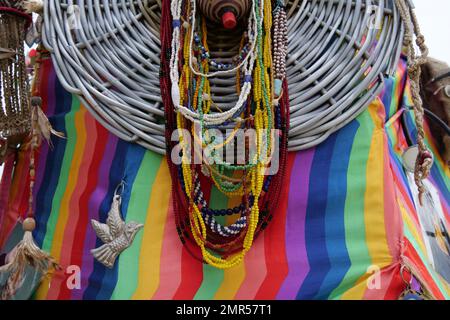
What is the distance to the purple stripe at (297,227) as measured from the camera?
1831 mm

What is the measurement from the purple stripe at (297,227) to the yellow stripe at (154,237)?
12.7 inches

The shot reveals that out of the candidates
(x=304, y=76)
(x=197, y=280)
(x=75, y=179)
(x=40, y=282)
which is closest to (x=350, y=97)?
(x=304, y=76)

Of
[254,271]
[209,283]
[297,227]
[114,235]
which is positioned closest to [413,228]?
[297,227]

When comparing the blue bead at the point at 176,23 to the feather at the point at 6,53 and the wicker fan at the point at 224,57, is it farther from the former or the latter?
the feather at the point at 6,53

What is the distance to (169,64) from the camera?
2.00 m

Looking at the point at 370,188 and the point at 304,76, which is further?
the point at 304,76

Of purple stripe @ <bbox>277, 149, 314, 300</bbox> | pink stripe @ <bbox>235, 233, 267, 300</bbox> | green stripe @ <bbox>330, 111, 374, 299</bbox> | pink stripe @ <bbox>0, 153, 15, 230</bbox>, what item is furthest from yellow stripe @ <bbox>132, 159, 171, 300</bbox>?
pink stripe @ <bbox>0, 153, 15, 230</bbox>

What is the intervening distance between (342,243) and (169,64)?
654 millimetres

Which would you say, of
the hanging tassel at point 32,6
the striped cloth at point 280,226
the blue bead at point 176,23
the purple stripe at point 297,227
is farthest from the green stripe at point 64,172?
the purple stripe at point 297,227

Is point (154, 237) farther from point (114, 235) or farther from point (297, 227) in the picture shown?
point (297, 227)

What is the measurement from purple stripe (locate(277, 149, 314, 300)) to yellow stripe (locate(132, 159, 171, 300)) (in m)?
0.32

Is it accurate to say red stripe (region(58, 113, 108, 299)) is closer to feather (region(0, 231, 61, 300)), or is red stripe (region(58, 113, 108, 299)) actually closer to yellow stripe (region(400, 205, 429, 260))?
feather (region(0, 231, 61, 300))

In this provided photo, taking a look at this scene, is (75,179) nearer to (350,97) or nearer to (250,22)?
(250,22)

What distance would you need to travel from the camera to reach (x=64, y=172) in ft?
7.16
